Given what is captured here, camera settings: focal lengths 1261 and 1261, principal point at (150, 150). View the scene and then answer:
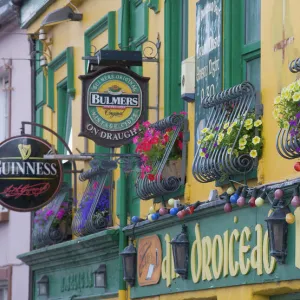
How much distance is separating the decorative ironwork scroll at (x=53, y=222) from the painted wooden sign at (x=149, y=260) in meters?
3.56

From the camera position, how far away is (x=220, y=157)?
39.5 ft

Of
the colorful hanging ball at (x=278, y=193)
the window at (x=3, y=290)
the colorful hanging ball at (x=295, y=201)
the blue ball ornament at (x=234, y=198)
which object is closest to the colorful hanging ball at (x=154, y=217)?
the blue ball ornament at (x=234, y=198)

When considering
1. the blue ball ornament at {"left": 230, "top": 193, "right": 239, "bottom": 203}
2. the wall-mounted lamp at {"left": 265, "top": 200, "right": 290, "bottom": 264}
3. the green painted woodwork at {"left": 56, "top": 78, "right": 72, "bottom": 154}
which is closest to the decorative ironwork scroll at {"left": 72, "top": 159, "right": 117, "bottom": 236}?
the green painted woodwork at {"left": 56, "top": 78, "right": 72, "bottom": 154}

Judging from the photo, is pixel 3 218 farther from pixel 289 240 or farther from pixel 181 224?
pixel 289 240

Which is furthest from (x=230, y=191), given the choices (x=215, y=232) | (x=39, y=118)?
(x=39, y=118)

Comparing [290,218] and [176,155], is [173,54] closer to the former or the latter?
[176,155]

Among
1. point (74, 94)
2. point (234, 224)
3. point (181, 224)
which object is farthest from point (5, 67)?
point (234, 224)

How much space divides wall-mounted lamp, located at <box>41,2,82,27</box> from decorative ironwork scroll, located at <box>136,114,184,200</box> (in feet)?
15.6

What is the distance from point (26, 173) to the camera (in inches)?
704

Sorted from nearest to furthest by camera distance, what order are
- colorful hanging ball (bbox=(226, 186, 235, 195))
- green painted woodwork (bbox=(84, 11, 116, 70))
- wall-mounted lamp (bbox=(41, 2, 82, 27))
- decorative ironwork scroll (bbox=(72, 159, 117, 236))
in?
colorful hanging ball (bbox=(226, 186, 235, 195)) < decorative ironwork scroll (bbox=(72, 159, 117, 236)) < green painted woodwork (bbox=(84, 11, 116, 70)) < wall-mounted lamp (bbox=(41, 2, 82, 27))

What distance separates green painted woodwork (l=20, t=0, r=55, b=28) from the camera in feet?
67.1

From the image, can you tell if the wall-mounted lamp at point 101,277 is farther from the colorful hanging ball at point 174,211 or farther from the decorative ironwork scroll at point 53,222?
the colorful hanging ball at point 174,211

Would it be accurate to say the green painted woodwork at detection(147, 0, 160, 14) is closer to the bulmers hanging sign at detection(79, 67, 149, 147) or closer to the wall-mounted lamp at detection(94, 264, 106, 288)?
the bulmers hanging sign at detection(79, 67, 149, 147)

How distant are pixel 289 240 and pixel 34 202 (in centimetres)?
744
